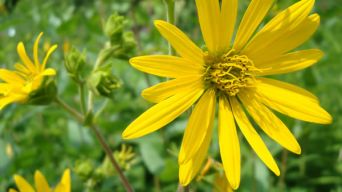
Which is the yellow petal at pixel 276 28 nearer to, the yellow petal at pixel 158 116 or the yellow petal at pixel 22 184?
the yellow petal at pixel 158 116

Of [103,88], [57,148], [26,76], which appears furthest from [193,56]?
[57,148]

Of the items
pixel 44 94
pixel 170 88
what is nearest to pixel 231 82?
pixel 170 88

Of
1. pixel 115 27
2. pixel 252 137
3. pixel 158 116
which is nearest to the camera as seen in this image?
pixel 158 116

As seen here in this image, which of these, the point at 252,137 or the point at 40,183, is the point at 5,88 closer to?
the point at 40,183

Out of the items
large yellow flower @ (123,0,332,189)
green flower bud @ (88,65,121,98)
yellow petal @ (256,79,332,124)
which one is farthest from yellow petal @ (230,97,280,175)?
green flower bud @ (88,65,121,98)

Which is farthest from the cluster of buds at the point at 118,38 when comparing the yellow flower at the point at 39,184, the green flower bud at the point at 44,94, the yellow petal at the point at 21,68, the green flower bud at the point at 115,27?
the yellow flower at the point at 39,184

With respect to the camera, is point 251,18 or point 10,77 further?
point 10,77
